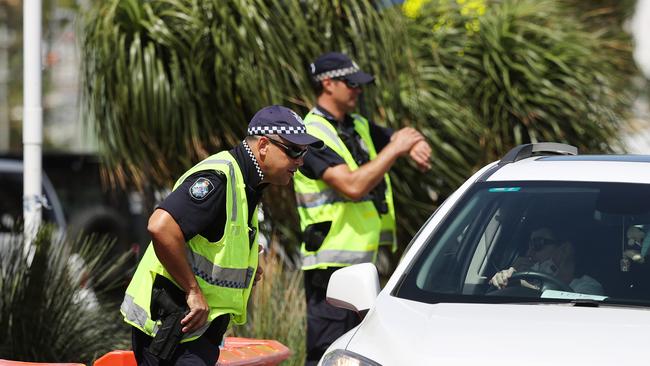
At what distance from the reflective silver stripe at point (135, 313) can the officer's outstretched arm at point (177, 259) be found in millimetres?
166

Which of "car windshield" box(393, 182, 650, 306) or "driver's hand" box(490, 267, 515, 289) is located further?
"driver's hand" box(490, 267, 515, 289)

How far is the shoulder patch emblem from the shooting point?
4301mm

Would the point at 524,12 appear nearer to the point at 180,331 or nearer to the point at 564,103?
the point at 564,103

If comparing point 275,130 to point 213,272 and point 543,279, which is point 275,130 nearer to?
point 213,272

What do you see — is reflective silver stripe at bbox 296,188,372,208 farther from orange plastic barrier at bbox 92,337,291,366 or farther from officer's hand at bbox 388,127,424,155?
orange plastic barrier at bbox 92,337,291,366

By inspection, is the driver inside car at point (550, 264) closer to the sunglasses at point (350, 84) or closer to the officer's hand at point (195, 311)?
the officer's hand at point (195, 311)

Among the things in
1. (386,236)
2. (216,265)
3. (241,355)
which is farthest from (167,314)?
(386,236)

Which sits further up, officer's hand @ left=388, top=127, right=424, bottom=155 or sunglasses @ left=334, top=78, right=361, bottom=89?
sunglasses @ left=334, top=78, right=361, bottom=89

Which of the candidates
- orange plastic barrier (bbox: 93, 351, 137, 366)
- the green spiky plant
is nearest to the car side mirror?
orange plastic barrier (bbox: 93, 351, 137, 366)

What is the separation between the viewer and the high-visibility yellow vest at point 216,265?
4406 mm

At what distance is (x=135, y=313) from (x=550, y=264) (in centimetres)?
148

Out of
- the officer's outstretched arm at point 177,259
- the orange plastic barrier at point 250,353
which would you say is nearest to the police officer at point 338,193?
the orange plastic barrier at point 250,353

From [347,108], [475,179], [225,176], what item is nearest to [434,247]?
[475,179]

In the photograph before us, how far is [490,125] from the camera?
30.2 feet
